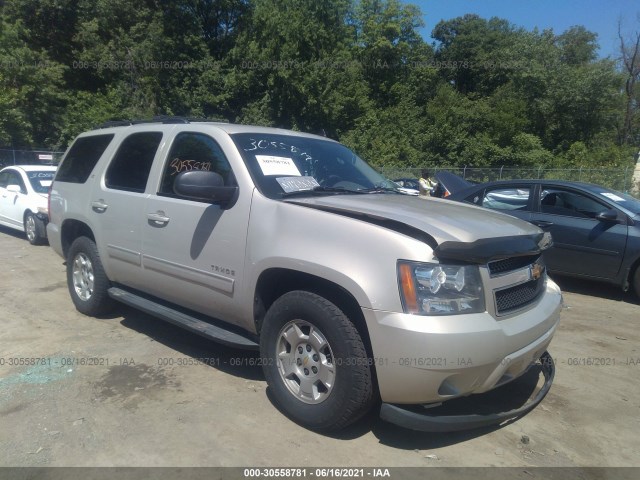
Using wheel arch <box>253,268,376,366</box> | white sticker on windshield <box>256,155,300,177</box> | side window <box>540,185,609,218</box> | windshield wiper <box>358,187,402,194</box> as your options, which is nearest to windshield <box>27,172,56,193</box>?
white sticker on windshield <box>256,155,300,177</box>

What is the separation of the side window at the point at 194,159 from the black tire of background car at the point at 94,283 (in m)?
1.32

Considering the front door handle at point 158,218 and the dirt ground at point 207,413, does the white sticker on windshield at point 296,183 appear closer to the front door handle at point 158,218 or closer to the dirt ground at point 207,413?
the front door handle at point 158,218

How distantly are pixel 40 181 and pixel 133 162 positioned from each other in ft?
22.7

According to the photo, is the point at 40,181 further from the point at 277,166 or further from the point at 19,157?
the point at 19,157

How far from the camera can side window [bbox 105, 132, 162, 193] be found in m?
4.70

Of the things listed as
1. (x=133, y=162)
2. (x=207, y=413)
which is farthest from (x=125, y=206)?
(x=207, y=413)

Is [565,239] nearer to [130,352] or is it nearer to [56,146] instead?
[130,352]

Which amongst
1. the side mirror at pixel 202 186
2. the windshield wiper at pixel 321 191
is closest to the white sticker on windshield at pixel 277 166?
the windshield wiper at pixel 321 191

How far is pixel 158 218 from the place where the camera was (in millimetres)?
4367

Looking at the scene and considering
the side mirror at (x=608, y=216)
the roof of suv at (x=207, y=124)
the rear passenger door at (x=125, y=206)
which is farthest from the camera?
the side mirror at (x=608, y=216)

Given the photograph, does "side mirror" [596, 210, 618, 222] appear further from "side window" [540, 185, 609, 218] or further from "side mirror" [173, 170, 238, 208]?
"side mirror" [173, 170, 238, 208]

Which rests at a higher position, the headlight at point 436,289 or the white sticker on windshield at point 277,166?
the white sticker on windshield at point 277,166

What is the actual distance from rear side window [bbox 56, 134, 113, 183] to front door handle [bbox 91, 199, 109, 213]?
0.45m

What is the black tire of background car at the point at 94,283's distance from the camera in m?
5.22
